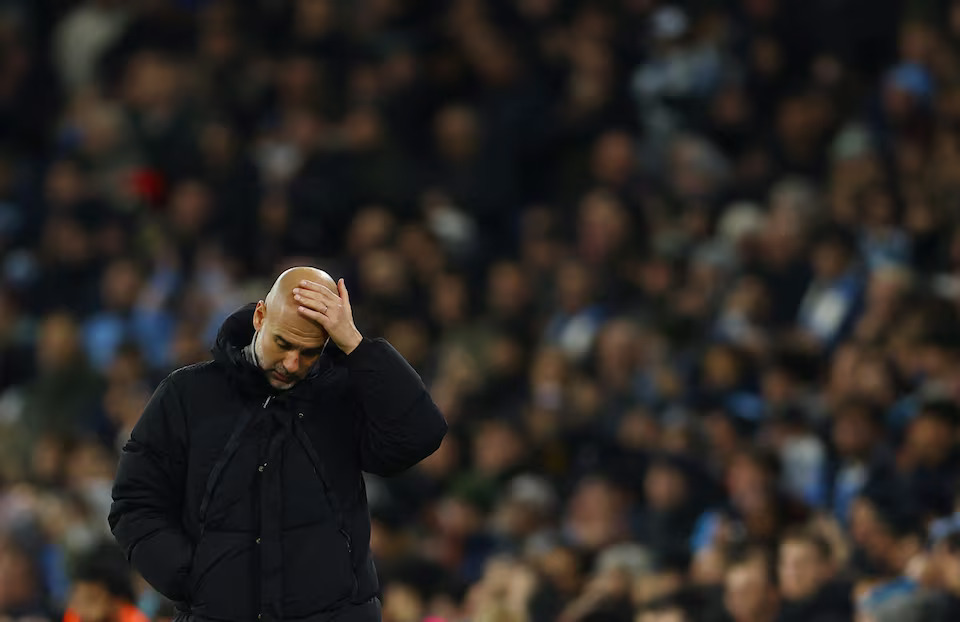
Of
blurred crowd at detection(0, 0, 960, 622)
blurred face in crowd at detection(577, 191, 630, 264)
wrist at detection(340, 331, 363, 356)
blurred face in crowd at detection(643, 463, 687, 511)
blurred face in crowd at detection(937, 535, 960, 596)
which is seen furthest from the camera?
blurred face in crowd at detection(577, 191, 630, 264)

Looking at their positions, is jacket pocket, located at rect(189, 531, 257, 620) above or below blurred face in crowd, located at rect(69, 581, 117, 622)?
below

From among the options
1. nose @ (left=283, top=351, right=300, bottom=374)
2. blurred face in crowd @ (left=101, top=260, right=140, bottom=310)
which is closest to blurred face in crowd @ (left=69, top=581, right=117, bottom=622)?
nose @ (left=283, top=351, right=300, bottom=374)

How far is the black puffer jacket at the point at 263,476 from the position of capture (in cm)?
434

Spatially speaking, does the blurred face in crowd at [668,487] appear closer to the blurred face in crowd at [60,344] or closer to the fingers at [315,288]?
the blurred face in crowd at [60,344]

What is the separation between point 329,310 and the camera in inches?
167

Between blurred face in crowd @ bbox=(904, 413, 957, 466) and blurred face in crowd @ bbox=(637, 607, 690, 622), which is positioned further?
blurred face in crowd @ bbox=(904, 413, 957, 466)

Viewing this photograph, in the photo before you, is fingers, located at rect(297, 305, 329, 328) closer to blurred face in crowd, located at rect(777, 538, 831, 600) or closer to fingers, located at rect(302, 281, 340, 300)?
fingers, located at rect(302, 281, 340, 300)

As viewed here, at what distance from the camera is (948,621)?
22.2 feet

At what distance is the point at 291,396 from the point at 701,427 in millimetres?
4760

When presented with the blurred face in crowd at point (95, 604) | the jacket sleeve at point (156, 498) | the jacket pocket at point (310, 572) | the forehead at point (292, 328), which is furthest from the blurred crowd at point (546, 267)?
the forehead at point (292, 328)

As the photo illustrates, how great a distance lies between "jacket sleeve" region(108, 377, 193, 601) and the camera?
436 cm

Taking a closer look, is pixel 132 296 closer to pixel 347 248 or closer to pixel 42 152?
pixel 347 248

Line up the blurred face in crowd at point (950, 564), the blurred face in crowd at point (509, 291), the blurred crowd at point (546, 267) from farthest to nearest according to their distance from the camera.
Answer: the blurred face in crowd at point (509, 291)
the blurred crowd at point (546, 267)
the blurred face in crowd at point (950, 564)

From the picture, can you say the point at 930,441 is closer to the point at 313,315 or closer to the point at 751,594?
the point at 751,594
